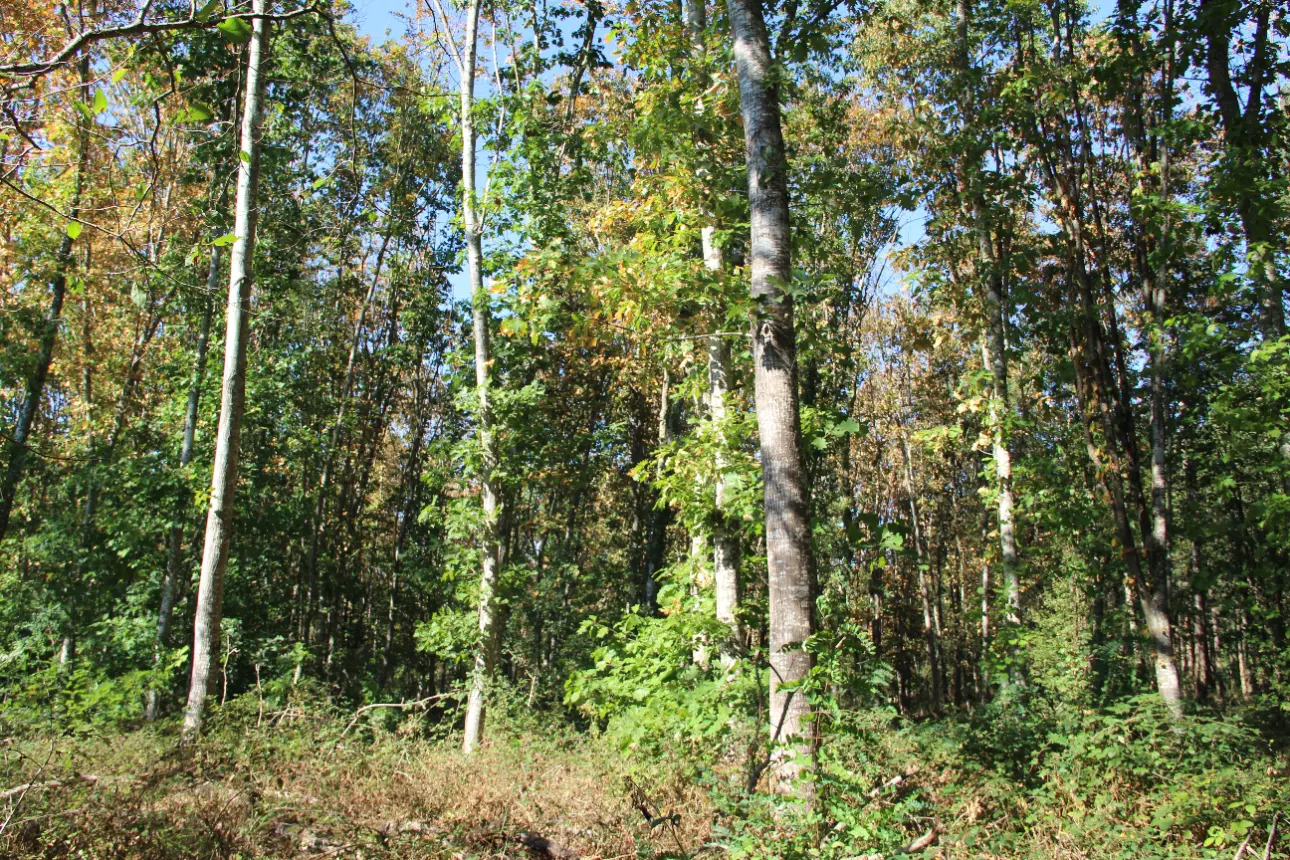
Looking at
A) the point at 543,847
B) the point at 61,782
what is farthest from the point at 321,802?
the point at 543,847

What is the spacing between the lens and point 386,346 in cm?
2197

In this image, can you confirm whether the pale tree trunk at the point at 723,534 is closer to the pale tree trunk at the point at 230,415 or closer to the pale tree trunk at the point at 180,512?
the pale tree trunk at the point at 230,415

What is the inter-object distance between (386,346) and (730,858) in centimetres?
2010

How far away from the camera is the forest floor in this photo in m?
4.32

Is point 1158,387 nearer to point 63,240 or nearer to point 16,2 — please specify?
point 16,2

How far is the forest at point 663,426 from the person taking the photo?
487 centimetres

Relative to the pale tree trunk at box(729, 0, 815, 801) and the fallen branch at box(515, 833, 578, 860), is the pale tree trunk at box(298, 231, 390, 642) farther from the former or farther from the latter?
the pale tree trunk at box(729, 0, 815, 801)

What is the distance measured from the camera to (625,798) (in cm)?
566

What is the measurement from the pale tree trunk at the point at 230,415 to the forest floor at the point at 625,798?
2.25 ft

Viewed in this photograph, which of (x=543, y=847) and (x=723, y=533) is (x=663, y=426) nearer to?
(x=723, y=533)

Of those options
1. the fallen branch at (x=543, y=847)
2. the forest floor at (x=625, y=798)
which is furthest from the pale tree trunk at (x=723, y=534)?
the fallen branch at (x=543, y=847)

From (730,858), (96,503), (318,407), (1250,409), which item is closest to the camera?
(730,858)

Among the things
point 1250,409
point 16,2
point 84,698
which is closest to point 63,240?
point 16,2

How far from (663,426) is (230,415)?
8737 millimetres
